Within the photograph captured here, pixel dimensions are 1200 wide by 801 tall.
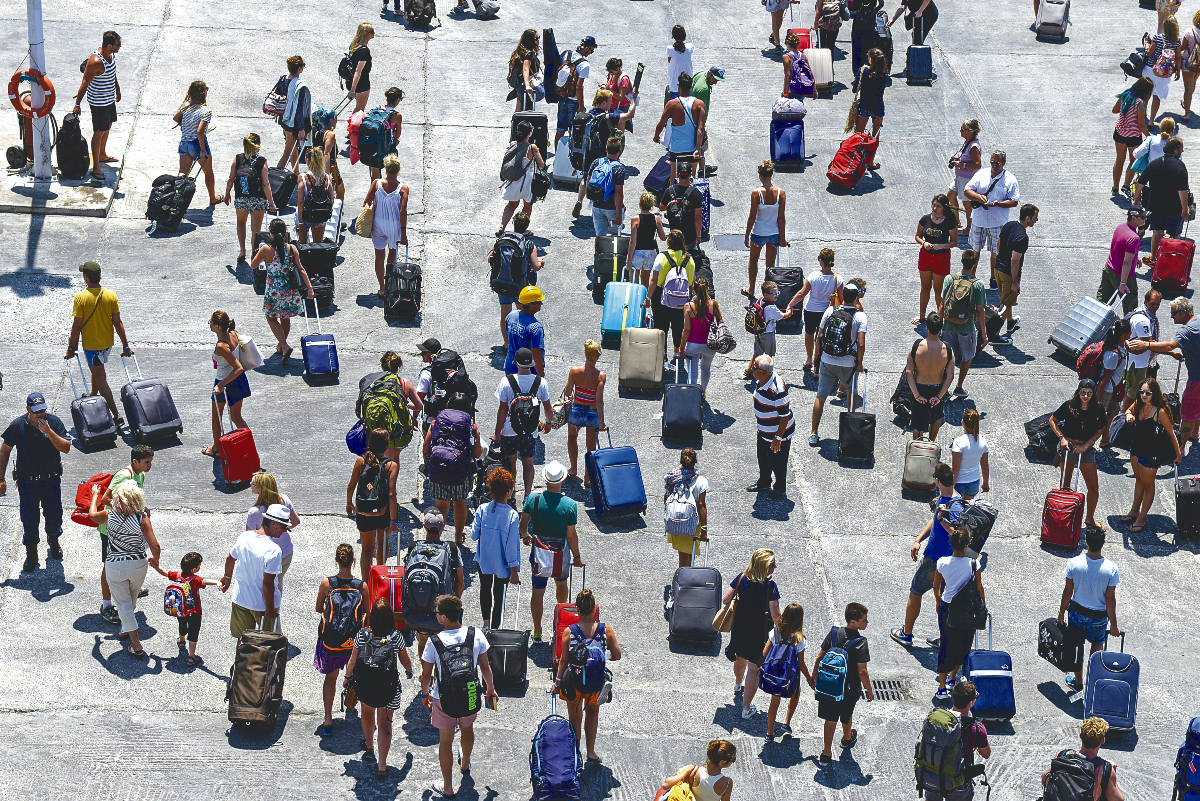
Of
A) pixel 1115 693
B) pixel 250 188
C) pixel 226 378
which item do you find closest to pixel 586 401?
pixel 226 378

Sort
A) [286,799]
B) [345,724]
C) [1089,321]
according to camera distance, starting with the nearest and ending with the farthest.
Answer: [286,799]
[345,724]
[1089,321]

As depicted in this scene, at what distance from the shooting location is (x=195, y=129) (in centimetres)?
2055

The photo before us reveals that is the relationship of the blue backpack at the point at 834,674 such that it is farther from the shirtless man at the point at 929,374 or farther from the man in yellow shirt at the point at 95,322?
the man in yellow shirt at the point at 95,322

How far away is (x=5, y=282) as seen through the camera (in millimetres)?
19328

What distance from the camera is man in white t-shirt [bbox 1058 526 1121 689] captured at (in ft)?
45.0

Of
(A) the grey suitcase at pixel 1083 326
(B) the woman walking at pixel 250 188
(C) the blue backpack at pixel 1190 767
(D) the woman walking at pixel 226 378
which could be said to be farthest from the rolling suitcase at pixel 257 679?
(A) the grey suitcase at pixel 1083 326

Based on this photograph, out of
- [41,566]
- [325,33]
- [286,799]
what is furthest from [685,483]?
[325,33]

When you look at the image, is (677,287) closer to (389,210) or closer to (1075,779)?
(389,210)

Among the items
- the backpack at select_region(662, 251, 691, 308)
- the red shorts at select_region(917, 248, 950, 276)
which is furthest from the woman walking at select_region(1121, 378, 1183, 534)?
the backpack at select_region(662, 251, 691, 308)

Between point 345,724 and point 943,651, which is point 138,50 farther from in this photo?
point 943,651

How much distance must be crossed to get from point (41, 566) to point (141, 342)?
14.5 ft

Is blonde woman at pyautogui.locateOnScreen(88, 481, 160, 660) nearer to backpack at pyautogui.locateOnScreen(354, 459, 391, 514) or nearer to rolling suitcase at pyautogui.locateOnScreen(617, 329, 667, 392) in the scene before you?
backpack at pyautogui.locateOnScreen(354, 459, 391, 514)

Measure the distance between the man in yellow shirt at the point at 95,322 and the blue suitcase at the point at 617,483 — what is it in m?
5.22

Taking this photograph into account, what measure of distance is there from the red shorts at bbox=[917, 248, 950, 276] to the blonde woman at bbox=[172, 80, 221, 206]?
9.39m
